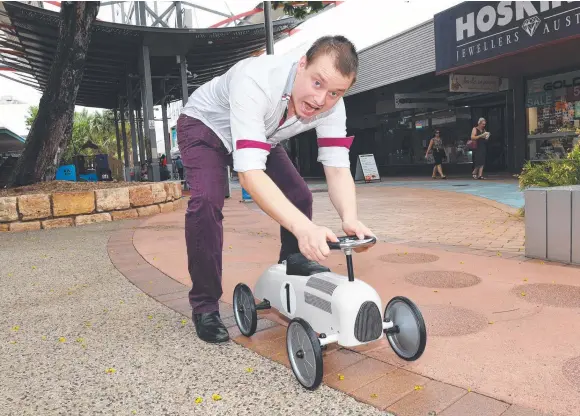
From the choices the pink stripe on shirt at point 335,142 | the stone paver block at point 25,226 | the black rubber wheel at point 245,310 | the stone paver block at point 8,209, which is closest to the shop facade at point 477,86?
the pink stripe on shirt at point 335,142

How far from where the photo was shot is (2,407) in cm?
191

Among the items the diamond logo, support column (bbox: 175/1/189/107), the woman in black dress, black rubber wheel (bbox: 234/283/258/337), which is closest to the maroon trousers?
black rubber wheel (bbox: 234/283/258/337)

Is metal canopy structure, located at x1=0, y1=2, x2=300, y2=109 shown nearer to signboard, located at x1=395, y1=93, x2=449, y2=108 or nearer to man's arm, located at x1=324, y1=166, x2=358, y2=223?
signboard, located at x1=395, y1=93, x2=449, y2=108

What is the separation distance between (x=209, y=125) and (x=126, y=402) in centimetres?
137

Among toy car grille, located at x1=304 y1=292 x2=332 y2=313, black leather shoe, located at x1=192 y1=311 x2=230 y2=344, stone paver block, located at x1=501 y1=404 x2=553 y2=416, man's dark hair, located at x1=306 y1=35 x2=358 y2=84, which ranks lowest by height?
stone paver block, located at x1=501 y1=404 x2=553 y2=416

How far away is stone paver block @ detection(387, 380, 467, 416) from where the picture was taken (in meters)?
1.73

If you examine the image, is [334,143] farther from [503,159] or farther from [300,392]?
[503,159]

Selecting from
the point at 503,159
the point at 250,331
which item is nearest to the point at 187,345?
the point at 250,331

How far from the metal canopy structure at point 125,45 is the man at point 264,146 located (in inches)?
540

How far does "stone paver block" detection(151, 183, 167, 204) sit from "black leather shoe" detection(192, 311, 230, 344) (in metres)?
6.80

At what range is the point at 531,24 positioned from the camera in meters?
10.3

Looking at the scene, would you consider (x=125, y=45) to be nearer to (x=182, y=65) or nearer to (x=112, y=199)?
(x=182, y=65)

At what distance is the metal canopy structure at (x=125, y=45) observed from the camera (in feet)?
49.2

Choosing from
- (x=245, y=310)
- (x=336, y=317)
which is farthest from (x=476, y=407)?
(x=245, y=310)
